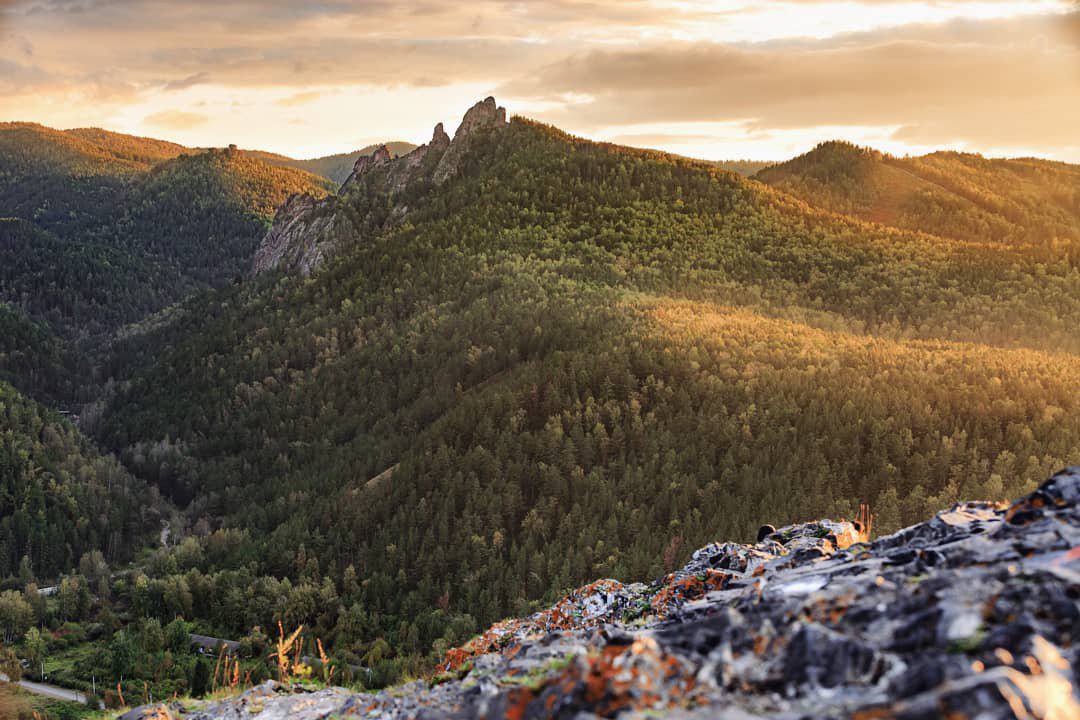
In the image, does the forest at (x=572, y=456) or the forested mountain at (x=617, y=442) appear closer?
the forested mountain at (x=617, y=442)

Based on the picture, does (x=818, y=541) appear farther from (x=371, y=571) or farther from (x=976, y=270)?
(x=976, y=270)

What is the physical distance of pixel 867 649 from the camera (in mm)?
11992

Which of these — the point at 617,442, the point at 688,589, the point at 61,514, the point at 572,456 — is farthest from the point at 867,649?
the point at 61,514

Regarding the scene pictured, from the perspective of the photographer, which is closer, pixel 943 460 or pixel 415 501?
pixel 943 460

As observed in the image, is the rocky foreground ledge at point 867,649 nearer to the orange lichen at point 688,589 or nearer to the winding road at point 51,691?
the orange lichen at point 688,589

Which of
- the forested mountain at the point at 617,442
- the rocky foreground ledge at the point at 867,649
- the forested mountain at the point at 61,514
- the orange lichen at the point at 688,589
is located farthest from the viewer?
the forested mountain at the point at 61,514

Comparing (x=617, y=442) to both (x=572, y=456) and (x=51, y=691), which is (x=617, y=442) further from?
(x=51, y=691)

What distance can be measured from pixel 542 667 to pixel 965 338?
16713cm

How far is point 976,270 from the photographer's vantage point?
604 feet

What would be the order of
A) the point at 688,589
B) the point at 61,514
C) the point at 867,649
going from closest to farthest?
the point at 867,649, the point at 688,589, the point at 61,514

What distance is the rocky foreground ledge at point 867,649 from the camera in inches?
427

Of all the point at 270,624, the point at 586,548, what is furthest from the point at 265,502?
the point at 586,548

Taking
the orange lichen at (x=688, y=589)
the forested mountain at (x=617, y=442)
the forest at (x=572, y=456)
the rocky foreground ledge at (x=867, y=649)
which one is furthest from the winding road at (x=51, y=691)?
the rocky foreground ledge at (x=867, y=649)

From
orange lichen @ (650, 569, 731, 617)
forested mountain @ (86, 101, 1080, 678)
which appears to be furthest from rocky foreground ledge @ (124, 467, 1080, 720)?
forested mountain @ (86, 101, 1080, 678)
